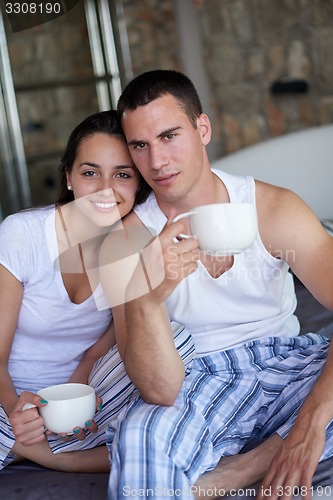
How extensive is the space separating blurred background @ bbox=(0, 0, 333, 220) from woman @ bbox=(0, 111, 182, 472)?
5.93 feet

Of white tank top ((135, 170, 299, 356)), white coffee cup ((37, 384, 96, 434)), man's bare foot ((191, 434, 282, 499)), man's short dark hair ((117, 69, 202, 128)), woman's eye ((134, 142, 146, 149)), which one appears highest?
man's short dark hair ((117, 69, 202, 128))

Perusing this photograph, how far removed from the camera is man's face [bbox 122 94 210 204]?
1396mm

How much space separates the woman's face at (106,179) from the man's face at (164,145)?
3.4 inches

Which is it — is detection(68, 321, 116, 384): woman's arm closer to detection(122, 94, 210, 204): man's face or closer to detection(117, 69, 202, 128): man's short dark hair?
detection(122, 94, 210, 204): man's face

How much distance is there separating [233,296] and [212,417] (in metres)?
0.29

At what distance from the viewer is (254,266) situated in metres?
1.46

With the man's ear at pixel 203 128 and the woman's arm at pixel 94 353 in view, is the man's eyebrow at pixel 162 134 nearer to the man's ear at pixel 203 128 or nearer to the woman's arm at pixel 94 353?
the man's ear at pixel 203 128

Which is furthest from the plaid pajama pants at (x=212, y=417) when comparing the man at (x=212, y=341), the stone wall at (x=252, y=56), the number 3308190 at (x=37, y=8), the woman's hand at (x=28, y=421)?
the stone wall at (x=252, y=56)

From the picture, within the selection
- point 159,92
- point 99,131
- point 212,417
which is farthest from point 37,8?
point 212,417

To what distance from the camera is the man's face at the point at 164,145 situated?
54.9 inches

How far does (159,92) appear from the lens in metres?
1.43

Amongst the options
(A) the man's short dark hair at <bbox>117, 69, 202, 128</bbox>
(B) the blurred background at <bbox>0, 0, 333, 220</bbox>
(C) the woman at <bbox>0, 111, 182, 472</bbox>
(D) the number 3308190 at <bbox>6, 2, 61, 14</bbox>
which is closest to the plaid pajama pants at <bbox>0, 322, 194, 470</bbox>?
(C) the woman at <bbox>0, 111, 182, 472</bbox>

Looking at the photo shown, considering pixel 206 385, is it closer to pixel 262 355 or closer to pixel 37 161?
pixel 262 355

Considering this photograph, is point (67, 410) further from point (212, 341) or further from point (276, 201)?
point (276, 201)
